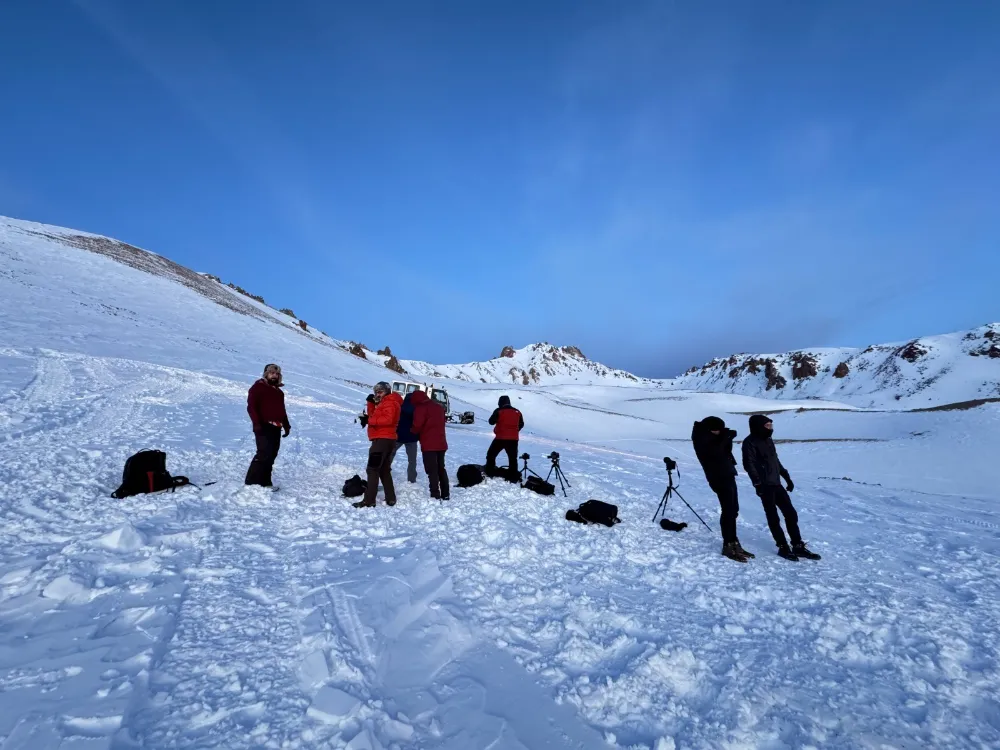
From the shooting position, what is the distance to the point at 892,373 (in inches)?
5295

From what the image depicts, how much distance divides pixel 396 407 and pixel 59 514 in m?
4.84

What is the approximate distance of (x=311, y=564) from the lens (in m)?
5.62

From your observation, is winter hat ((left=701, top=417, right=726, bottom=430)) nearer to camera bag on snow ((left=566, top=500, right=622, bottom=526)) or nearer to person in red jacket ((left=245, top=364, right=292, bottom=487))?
camera bag on snow ((left=566, top=500, right=622, bottom=526))

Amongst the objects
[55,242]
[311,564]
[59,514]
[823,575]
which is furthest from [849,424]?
[55,242]

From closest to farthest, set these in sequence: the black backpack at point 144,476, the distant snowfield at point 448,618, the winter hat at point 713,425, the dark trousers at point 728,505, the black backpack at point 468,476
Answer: the distant snowfield at point 448,618 → the dark trousers at point 728,505 → the black backpack at point 144,476 → the winter hat at point 713,425 → the black backpack at point 468,476

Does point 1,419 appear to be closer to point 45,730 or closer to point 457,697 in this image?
point 45,730

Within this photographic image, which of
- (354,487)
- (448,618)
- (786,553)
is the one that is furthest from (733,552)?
(354,487)

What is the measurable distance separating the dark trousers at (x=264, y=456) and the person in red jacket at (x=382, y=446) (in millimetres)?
1727

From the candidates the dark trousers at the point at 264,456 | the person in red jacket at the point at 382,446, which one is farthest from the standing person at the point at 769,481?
the dark trousers at the point at 264,456

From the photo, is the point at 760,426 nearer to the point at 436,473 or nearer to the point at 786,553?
the point at 786,553

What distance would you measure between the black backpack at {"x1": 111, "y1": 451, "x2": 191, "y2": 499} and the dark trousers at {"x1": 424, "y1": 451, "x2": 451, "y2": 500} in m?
4.24

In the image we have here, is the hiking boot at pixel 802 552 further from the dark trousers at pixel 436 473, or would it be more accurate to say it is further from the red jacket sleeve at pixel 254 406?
the red jacket sleeve at pixel 254 406

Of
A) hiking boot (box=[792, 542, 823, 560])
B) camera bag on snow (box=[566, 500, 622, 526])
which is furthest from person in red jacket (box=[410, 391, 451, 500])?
hiking boot (box=[792, 542, 823, 560])

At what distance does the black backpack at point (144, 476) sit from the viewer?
23.4 feet
